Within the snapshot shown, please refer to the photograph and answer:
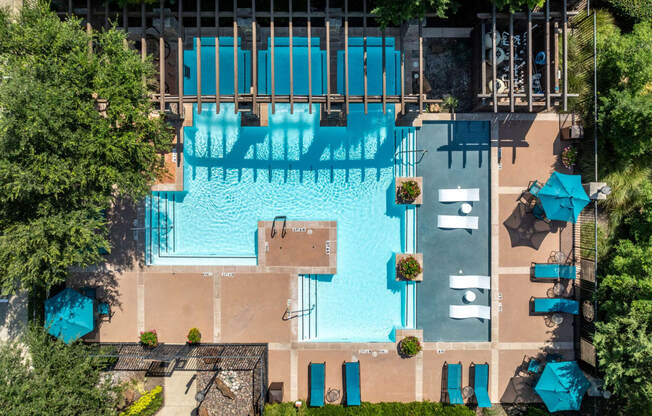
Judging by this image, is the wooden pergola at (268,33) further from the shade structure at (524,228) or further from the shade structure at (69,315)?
the shade structure at (69,315)

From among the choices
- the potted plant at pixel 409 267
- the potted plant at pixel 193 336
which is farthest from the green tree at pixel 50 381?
the potted plant at pixel 409 267

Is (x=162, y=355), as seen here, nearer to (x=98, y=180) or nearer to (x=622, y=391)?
(x=98, y=180)

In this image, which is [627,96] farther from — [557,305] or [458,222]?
[557,305]

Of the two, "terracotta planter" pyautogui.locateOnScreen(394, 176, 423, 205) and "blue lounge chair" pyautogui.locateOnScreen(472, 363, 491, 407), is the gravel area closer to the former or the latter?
"blue lounge chair" pyautogui.locateOnScreen(472, 363, 491, 407)

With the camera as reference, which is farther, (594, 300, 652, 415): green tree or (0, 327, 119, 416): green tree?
(594, 300, 652, 415): green tree

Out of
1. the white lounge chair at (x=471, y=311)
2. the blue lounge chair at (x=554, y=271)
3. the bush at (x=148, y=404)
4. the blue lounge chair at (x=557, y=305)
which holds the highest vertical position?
the blue lounge chair at (x=554, y=271)

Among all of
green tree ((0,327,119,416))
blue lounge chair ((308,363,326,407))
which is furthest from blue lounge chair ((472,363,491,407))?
green tree ((0,327,119,416))
